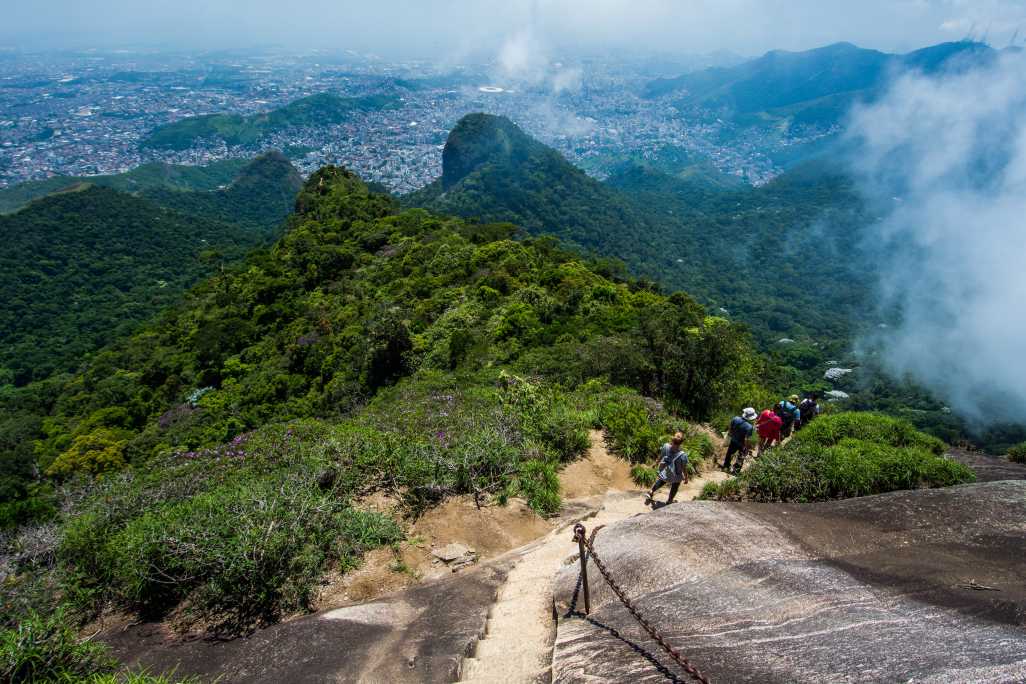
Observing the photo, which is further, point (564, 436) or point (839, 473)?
point (564, 436)

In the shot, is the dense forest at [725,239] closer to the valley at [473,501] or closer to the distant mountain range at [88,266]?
the distant mountain range at [88,266]

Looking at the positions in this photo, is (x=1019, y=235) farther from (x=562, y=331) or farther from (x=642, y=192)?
(x=562, y=331)

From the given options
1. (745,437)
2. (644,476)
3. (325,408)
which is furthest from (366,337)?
(745,437)

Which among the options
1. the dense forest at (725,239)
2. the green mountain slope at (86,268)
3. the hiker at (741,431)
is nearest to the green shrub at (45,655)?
the hiker at (741,431)

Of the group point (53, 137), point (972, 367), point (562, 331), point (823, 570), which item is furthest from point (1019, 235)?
point (53, 137)

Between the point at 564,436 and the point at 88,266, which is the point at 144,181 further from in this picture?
the point at 564,436

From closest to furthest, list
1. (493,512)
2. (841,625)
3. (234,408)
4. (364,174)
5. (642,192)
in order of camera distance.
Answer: (841,625) → (493,512) → (234,408) → (364,174) → (642,192)

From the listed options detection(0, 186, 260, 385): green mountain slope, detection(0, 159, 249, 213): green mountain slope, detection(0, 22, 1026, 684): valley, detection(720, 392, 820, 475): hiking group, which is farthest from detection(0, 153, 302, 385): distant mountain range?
detection(720, 392, 820, 475): hiking group
